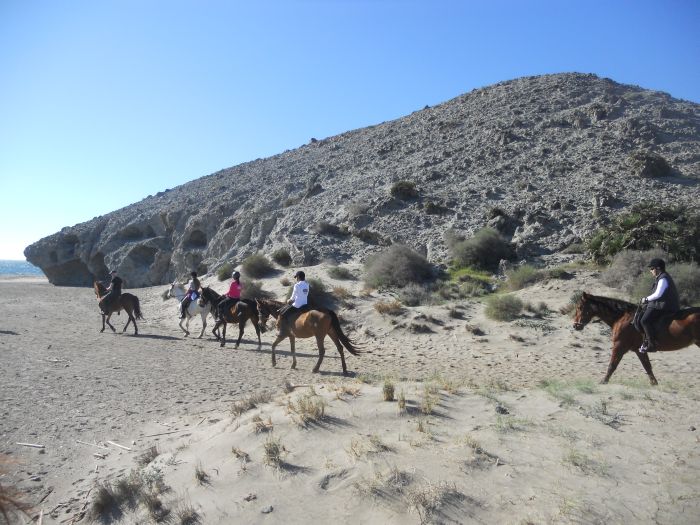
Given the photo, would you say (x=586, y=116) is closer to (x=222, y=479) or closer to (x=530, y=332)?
(x=530, y=332)

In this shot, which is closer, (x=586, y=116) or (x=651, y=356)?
(x=651, y=356)

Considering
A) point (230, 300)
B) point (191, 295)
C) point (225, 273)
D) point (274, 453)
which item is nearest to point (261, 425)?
point (274, 453)

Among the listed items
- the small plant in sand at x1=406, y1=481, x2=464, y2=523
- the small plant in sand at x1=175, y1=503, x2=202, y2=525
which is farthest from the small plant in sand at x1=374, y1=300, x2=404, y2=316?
the small plant in sand at x1=175, y1=503, x2=202, y2=525

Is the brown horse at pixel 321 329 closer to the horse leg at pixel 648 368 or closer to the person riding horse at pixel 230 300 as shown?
the person riding horse at pixel 230 300

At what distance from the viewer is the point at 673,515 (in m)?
4.41

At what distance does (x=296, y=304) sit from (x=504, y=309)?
24.7 ft

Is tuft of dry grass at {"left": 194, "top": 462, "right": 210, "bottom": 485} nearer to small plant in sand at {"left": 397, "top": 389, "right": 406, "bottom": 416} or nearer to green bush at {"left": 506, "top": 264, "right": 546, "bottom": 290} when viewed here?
small plant in sand at {"left": 397, "top": 389, "right": 406, "bottom": 416}

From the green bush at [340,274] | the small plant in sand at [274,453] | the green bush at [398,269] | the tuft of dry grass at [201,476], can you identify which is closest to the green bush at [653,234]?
the green bush at [398,269]

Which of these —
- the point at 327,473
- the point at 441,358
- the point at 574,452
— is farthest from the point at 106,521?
the point at 441,358

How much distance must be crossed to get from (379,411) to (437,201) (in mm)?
24166

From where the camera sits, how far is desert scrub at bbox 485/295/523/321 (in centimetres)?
1559

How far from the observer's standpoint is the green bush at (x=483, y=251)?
2253 cm

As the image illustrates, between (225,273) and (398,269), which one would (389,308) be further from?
(225,273)

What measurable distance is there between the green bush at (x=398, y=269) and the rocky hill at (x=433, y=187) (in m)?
2.52
